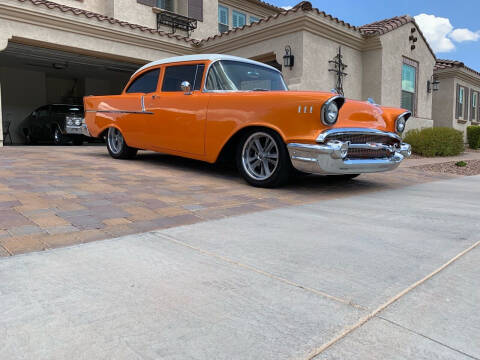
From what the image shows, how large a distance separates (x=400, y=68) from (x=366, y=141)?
9629mm

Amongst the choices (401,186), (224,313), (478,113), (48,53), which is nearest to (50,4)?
(48,53)

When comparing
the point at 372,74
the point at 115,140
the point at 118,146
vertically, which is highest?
the point at 372,74

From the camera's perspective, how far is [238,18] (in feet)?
57.3

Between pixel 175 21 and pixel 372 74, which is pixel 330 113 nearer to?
pixel 372 74

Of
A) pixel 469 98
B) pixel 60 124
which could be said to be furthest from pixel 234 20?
pixel 469 98

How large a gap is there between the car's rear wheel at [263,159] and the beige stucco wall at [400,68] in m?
8.49

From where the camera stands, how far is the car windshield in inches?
203

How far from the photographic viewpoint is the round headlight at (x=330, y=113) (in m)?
4.12

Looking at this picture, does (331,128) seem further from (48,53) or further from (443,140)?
(48,53)

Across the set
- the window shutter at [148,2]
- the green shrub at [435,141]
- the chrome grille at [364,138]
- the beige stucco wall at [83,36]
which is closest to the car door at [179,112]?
the chrome grille at [364,138]

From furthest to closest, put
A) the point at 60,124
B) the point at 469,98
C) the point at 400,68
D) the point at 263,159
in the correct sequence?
1. the point at 469,98
2. the point at 400,68
3. the point at 60,124
4. the point at 263,159

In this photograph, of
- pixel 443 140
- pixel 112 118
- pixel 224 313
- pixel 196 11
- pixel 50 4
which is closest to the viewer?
pixel 224 313

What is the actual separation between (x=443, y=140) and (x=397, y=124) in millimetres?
7051

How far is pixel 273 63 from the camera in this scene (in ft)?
40.5
